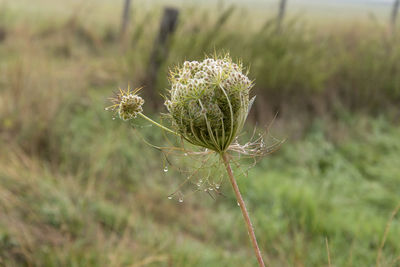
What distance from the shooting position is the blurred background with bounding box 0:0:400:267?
319cm

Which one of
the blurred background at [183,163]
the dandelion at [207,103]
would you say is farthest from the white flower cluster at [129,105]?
the blurred background at [183,163]

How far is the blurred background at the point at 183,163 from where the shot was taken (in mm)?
3193

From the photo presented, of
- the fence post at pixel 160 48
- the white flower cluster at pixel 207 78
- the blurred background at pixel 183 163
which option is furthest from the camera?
the fence post at pixel 160 48

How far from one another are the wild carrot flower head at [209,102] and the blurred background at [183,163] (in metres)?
0.65

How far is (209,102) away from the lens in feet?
3.10

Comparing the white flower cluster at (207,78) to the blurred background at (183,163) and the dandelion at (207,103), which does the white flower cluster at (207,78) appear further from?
the blurred background at (183,163)

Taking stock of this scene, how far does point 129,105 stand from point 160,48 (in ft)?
18.4

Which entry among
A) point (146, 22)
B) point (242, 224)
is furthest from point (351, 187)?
point (146, 22)

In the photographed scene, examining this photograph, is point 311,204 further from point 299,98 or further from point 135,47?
point 135,47

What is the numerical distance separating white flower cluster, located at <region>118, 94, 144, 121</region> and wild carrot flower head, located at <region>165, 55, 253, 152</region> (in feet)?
0.25

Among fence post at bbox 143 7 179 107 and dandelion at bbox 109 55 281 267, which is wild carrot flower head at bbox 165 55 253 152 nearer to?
dandelion at bbox 109 55 281 267

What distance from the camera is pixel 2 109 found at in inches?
208

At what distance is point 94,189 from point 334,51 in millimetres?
5506

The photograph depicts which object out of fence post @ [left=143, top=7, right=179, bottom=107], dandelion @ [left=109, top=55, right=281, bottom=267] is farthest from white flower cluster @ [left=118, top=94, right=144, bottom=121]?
fence post @ [left=143, top=7, right=179, bottom=107]
